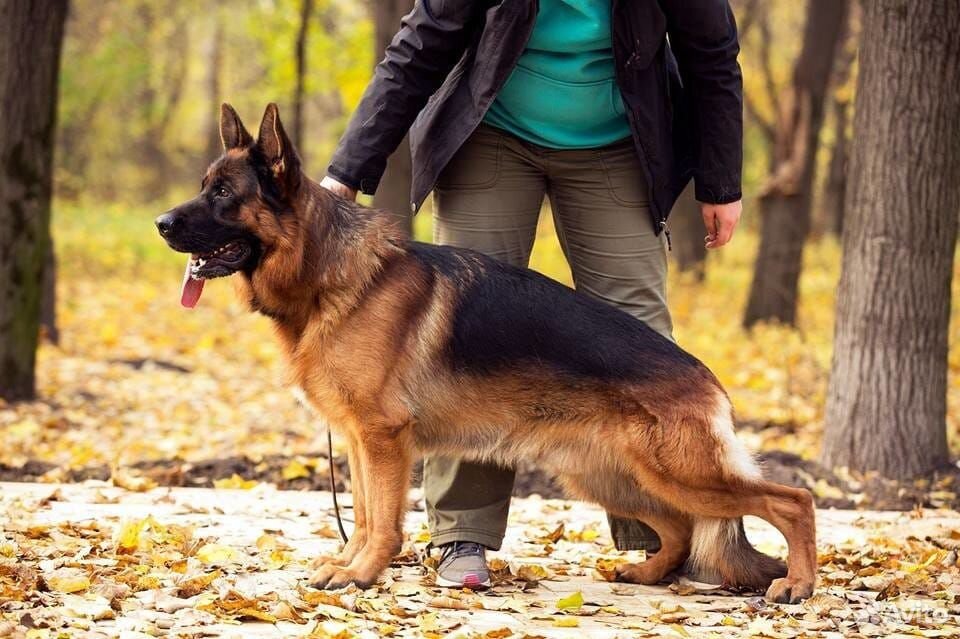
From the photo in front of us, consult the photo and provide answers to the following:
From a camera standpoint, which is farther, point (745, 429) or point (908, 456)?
point (745, 429)

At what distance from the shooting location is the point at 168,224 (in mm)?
3889

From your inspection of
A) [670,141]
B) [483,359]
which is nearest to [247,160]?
[483,359]

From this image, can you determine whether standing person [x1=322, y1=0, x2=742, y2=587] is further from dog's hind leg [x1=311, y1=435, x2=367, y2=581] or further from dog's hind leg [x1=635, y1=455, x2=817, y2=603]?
dog's hind leg [x1=635, y1=455, x2=817, y2=603]

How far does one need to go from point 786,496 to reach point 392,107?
83.0 inches

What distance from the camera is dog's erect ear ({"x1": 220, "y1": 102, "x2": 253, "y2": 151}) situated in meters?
4.13

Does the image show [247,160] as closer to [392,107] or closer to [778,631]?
[392,107]

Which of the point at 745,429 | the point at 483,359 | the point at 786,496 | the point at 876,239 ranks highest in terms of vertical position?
the point at 876,239

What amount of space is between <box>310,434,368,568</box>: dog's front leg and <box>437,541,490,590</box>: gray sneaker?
0.33 meters

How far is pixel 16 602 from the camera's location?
3.58 metres

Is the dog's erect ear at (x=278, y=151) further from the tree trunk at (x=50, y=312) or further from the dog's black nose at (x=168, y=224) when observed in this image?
the tree trunk at (x=50, y=312)

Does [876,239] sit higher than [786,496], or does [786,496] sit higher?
[876,239]

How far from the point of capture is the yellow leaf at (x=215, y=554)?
430 cm

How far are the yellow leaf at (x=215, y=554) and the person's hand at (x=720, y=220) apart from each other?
225 cm

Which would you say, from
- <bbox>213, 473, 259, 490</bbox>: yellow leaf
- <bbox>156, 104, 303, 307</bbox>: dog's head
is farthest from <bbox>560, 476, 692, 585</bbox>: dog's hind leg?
<bbox>213, 473, 259, 490</bbox>: yellow leaf
